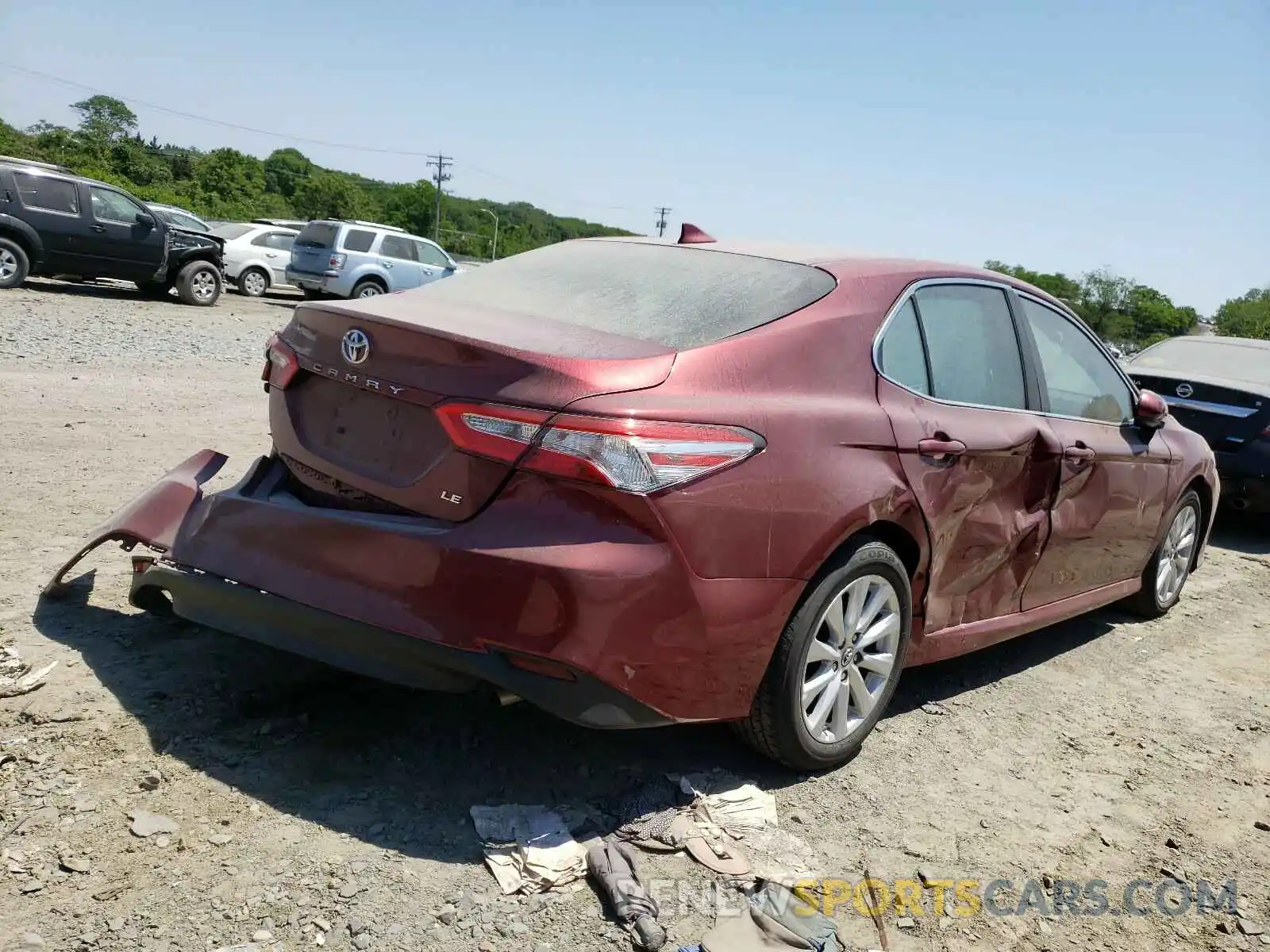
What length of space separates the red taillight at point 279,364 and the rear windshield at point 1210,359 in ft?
26.2

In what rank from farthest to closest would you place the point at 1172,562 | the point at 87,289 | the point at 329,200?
the point at 329,200 → the point at 87,289 → the point at 1172,562

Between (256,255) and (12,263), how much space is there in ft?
24.3

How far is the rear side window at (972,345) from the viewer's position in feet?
12.7

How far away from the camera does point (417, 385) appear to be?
2998mm

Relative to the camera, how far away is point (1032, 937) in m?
2.84

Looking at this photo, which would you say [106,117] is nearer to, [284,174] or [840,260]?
[284,174]

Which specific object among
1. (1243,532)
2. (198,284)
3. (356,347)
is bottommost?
(1243,532)

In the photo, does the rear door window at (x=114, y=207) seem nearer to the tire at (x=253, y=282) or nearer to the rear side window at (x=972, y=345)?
the tire at (x=253, y=282)

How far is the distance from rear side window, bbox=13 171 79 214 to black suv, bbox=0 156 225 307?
12 mm

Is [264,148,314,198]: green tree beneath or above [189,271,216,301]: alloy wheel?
above

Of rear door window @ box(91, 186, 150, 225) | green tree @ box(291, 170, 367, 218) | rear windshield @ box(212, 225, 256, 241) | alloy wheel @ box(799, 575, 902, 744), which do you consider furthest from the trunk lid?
green tree @ box(291, 170, 367, 218)

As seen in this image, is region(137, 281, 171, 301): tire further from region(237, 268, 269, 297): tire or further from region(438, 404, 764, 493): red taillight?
region(438, 404, 764, 493): red taillight

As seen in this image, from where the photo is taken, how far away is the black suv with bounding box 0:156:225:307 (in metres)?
15.9

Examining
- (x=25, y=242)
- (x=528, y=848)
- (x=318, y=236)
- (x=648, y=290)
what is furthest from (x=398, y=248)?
(x=528, y=848)
